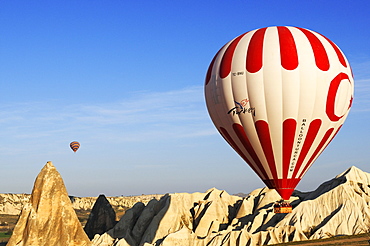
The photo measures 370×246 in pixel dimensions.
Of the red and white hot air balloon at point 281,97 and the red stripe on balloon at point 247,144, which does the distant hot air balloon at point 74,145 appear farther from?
the red stripe on balloon at point 247,144

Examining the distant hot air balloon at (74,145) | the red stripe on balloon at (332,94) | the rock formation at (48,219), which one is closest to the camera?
the red stripe on balloon at (332,94)

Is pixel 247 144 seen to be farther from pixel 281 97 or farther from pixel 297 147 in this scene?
pixel 281 97

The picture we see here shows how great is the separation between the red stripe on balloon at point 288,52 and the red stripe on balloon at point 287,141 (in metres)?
4.43

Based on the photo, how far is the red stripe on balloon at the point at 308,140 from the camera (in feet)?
145

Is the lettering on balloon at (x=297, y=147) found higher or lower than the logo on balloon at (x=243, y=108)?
lower

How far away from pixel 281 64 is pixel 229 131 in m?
7.31

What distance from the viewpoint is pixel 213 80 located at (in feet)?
152

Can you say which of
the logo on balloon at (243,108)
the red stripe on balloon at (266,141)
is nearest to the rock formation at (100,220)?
the red stripe on balloon at (266,141)

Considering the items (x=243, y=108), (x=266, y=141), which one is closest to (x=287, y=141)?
(x=266, y=141)

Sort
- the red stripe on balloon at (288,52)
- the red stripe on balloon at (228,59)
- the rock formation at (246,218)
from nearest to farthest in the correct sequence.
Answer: the red stripe on balloon at (288,52)
the red stripe on balloon at (228,59)
the rock formation at (246,218)

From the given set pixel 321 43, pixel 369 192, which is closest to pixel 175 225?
pixel 369 192

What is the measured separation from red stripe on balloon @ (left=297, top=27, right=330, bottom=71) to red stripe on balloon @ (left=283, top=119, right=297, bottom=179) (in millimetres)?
5012

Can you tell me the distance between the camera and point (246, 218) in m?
85.7

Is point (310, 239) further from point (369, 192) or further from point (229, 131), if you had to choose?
point (229, 131)
